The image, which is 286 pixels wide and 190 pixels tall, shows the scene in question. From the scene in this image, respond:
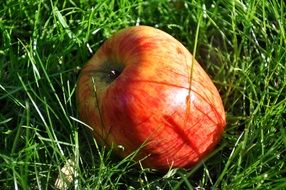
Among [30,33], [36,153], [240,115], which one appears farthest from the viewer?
[30,33]

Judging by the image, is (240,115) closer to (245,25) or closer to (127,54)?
(245,25)

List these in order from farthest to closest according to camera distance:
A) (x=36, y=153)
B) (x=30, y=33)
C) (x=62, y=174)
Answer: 1. (x=30, y=33)
2. (x=36, y=153)
3. (x=62, y=174)

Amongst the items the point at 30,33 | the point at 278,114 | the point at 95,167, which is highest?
the point at 30,33

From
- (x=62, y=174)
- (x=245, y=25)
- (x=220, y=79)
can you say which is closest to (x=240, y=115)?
(x=220, y=79)

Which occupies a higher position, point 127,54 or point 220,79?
point 127,54
